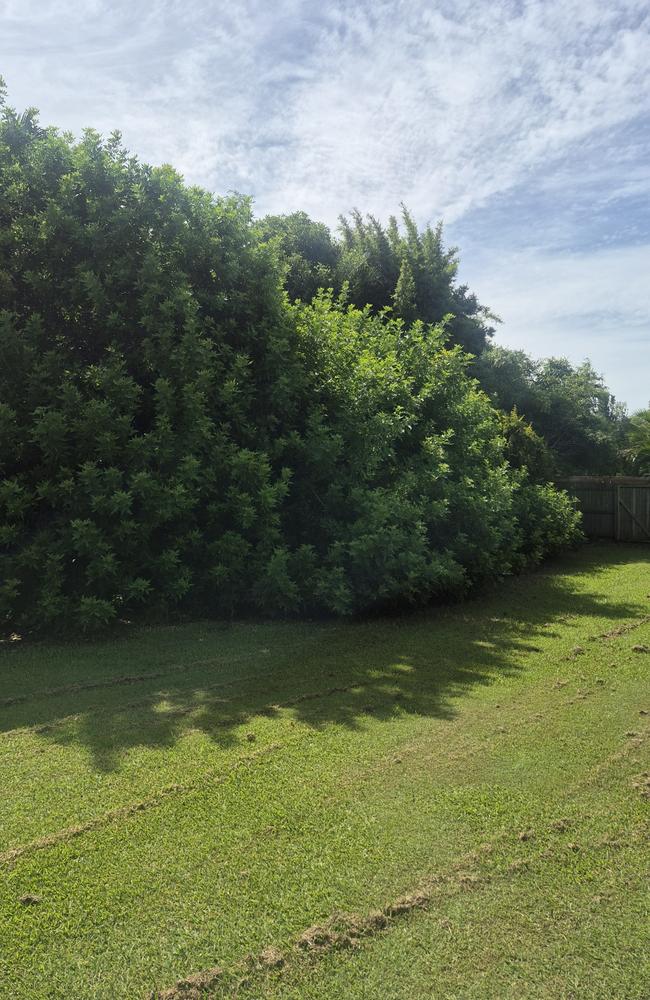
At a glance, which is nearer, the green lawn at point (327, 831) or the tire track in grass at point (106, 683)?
the green lawn at point (327, 831)

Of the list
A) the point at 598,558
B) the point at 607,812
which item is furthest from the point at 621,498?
the point at 607,812

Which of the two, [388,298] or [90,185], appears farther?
[388,298]

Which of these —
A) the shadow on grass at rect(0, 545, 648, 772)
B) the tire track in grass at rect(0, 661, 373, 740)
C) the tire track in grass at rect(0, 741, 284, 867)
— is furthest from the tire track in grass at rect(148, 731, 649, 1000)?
the tire track in grass at rect(0, 661, 373, 740)

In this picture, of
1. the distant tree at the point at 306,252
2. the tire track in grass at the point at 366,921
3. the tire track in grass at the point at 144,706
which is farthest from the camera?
the distant tree at the point at 306,252

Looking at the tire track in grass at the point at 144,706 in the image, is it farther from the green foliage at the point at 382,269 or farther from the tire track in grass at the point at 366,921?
the green foliage at the point at 382,269

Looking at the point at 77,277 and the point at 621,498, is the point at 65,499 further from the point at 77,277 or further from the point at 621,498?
the point at 621,498

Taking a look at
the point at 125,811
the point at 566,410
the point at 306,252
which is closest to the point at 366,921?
the point at 125,811

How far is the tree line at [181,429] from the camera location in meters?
7.40

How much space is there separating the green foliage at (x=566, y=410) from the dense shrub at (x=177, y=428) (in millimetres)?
14937

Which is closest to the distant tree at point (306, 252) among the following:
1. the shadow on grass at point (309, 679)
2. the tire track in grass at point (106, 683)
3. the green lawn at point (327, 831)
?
the shadow on grass at point (309, 679)

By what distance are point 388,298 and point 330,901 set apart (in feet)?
54.7

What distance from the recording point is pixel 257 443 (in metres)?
8.33

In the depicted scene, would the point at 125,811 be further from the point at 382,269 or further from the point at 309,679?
the point at 382,269

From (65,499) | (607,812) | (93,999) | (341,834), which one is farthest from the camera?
(65,499)
